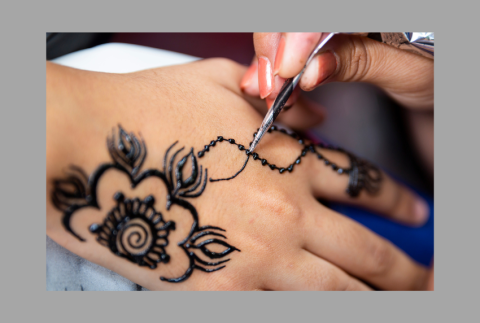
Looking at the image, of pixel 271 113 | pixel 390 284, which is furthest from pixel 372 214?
pixel 271 113

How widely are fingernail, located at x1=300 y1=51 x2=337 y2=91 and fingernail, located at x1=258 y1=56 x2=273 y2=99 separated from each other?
0.39 feet

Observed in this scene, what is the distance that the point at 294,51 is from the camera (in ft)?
3.47

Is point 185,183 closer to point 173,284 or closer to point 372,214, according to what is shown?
point 173,284

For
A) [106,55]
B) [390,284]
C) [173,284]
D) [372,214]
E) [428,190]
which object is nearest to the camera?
[173,284]

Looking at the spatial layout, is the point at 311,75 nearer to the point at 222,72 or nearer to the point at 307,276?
the point at 222,72

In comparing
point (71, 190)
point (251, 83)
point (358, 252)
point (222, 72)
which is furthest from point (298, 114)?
point (71, 190)

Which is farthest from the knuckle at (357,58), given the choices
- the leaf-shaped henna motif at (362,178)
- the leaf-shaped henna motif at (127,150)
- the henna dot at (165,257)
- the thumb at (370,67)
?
the henna dot at (165,257)

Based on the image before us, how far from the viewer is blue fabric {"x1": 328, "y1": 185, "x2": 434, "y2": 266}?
58.0 inches

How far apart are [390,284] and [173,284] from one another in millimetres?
958

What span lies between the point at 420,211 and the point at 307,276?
2.76 feet

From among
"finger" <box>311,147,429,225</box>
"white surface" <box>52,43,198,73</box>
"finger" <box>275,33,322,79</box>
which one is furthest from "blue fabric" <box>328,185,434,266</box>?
"white surface" <box>52,43,198,73</box>

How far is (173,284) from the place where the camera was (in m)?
1.08

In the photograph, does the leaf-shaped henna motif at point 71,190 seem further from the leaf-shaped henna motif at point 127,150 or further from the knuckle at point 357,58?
the knuckle at point 357,58

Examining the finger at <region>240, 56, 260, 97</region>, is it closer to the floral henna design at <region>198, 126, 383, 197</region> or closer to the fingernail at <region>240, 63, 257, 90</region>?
the fingernail at <region>240, 63, 257, 90</region>
